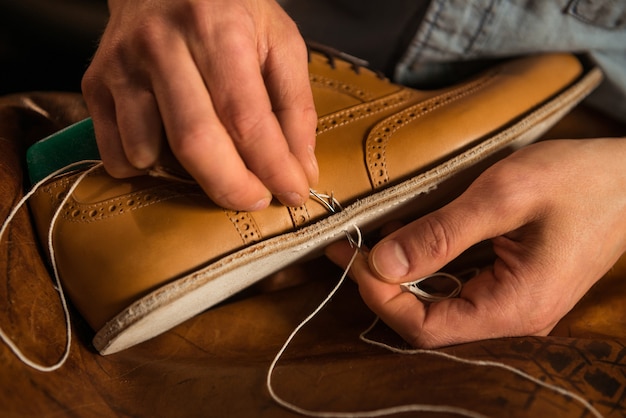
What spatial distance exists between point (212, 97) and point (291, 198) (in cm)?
16

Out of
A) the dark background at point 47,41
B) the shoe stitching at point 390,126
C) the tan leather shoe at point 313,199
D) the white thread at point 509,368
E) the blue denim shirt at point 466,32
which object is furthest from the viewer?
the dark background at point 47,41

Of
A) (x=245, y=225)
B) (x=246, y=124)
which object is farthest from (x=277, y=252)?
(x=246, y=124)

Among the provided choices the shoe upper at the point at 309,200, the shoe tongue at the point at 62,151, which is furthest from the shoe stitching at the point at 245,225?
the shoe tongue at the point at 62,151

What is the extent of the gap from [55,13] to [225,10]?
691mm

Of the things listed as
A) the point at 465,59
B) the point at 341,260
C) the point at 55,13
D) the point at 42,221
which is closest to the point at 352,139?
the point at 341,260

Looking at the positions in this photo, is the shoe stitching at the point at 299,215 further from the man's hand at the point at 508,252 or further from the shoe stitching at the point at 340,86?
the shoe stitching at the point at 340,86

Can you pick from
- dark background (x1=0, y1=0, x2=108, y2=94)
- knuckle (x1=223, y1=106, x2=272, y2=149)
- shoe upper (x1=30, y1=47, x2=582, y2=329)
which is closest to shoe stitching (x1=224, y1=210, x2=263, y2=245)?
shoe upper (x1=30, y1=47, x2=582, y2=329)

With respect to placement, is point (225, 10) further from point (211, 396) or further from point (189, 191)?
point (211, 396)

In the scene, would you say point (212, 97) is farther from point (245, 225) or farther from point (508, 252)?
point (508, 252)

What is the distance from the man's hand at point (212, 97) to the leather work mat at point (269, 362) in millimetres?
191

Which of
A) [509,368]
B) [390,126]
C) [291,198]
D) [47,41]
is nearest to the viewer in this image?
[509,368]

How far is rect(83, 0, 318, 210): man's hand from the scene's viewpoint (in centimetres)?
61

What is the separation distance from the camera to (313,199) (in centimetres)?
76

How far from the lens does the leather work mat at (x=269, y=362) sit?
58 centimetres
